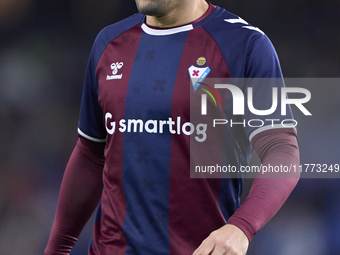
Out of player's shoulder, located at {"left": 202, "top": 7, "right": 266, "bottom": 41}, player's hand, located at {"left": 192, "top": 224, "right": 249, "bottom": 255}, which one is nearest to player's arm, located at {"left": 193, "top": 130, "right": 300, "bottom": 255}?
player's hand, located at {"left": 192, "top": 224, "right": 249, "bottom": 255}

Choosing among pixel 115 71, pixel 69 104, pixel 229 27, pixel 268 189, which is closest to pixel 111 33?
pixel 115 71

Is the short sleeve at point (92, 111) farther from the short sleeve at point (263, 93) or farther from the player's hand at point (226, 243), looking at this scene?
the player's hand at point (226, 243)

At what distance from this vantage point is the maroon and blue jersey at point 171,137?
173 cm

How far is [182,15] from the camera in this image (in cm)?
187

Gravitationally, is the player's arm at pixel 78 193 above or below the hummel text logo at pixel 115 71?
below

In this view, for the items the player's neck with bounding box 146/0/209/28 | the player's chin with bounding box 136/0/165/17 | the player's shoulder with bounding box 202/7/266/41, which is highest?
the player's chin with bounding box 136/0/165/17

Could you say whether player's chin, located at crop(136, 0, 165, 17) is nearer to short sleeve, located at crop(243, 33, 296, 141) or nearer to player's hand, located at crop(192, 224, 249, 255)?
short sleeve, located at crop(243, 33, 296, 141)

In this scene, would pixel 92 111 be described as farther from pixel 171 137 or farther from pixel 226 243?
pixel 226 243

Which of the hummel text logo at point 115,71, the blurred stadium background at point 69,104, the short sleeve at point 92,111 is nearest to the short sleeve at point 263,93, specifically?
the hummel text logo at point 115,71

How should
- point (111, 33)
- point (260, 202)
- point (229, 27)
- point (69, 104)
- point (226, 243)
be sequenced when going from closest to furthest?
point (226, 243) < point (260, 202) < point (229, 27) < point (111, 33) < point (69, 104)

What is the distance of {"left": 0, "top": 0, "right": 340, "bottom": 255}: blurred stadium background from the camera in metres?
4.32

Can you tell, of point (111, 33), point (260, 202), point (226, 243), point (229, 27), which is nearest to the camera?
point (226, 243)

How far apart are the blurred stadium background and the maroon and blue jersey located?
253 cm

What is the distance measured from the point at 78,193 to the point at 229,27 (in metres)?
0.84
